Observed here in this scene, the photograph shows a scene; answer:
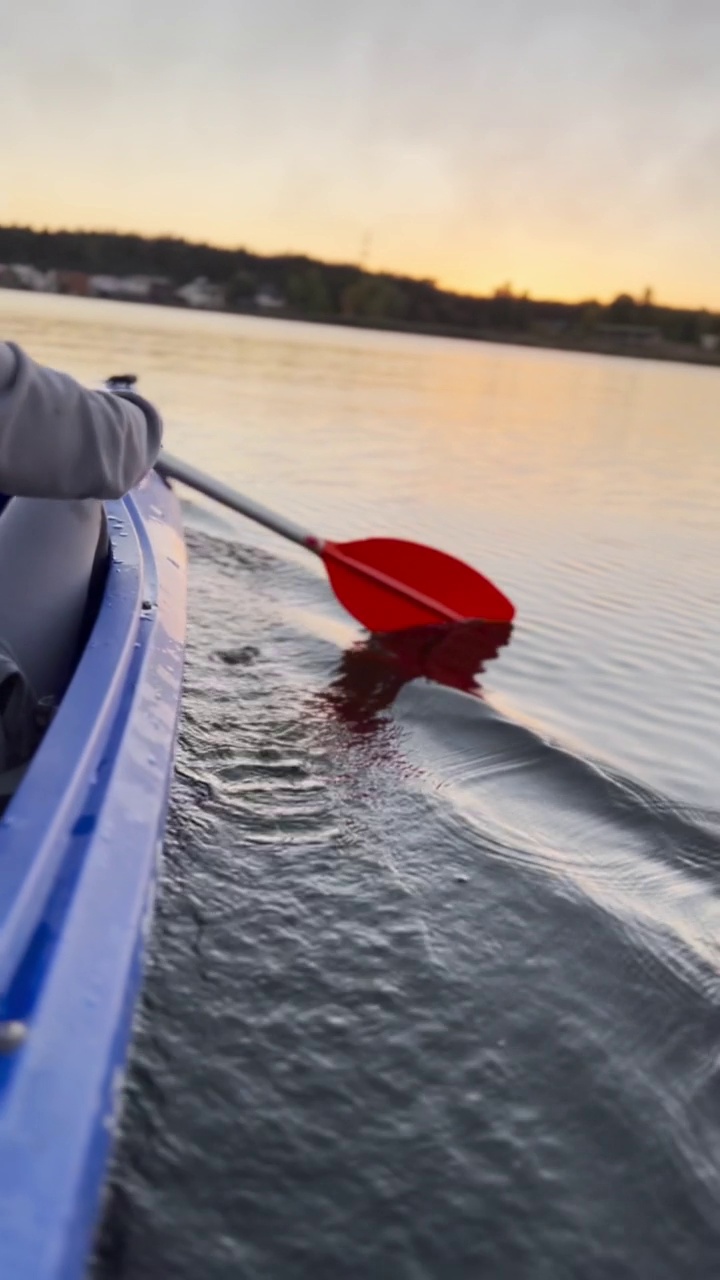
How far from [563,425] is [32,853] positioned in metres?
14.6

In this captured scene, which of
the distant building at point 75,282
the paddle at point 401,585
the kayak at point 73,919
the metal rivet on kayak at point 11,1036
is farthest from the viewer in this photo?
the distant building at point 75,282

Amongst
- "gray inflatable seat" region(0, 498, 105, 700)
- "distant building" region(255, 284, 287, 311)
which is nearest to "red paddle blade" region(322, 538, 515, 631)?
"gray inflatable seat" region(0, 498, 105, 700)

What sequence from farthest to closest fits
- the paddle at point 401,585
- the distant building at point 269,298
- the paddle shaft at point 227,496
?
the distant building at point 269,298, the paddle at point 401,585, the paddle shaft at point 227,496

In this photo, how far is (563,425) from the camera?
1527 centimetres

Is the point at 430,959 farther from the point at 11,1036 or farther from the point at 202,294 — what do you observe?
the point at 202,294

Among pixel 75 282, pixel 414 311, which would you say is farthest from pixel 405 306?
pixel 75 282

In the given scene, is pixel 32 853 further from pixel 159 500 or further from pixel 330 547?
pixel 330 547

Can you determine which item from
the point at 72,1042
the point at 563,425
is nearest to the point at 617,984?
the point at 72,1042

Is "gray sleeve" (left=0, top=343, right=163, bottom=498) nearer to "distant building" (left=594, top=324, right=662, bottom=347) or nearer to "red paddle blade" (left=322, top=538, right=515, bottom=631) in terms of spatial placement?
"red paddle blade" (left=322, top=538, right=515, bottom=631)

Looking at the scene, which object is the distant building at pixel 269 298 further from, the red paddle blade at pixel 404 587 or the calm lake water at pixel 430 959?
the red paddle blade at pixel 404 587

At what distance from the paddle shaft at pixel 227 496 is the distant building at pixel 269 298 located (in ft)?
177

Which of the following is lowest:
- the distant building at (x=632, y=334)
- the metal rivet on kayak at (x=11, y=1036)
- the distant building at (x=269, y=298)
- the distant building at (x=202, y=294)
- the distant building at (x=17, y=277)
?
the metal rivet on kayak at (x=11, y=1036)

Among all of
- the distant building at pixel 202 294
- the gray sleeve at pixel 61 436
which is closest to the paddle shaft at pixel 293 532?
the gray sleeve at pixel 61 436

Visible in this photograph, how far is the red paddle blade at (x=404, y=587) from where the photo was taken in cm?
479
